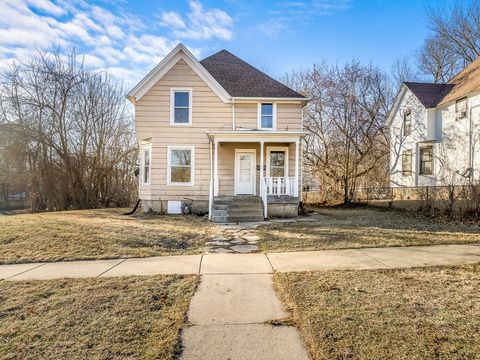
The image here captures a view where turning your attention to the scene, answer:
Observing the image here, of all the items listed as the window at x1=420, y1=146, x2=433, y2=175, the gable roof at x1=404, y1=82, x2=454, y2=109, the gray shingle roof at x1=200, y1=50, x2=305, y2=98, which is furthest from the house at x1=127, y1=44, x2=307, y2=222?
the window at x1=420, y1=146, x2=433, y2=175

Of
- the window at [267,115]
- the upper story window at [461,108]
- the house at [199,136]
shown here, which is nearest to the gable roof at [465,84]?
the upper story window at [461,108]

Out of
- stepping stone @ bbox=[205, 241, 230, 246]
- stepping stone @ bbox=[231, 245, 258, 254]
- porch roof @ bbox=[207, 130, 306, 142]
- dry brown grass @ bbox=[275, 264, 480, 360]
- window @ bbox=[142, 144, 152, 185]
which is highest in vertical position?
porch roof @ bbox=[207, 130, 306, 142]

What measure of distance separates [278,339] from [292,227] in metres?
6.28

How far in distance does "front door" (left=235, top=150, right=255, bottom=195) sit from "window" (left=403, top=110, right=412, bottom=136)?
12.8 m

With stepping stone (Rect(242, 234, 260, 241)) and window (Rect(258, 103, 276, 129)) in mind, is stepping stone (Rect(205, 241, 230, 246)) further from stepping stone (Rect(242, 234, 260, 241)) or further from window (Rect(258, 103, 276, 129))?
window (Rect(258, 103, 276, 129))

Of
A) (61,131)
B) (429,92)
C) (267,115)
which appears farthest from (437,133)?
(61,131)

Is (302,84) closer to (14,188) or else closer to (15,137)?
(15,137)

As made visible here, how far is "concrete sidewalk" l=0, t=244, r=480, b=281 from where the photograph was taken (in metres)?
4.61

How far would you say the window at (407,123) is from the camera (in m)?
19.3

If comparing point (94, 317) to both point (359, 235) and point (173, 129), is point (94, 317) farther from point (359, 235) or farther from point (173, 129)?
point (173, 129)

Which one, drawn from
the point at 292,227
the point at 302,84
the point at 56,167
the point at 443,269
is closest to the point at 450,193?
the point at 292,227

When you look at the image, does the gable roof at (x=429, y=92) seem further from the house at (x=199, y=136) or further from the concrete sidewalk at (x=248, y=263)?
the concrete sidewalk at (x=248, y=263)

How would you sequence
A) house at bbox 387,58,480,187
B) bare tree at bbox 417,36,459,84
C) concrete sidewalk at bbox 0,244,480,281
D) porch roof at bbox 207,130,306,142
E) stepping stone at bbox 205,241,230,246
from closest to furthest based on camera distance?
concrete sidewalk at bbox 0,244,480,281, stepping stone at bbox 205,241,230,246, porch roof at bbox 207,130,306,142, house at bbox 387,58,480,187, bare tree at bbox 417,36,459,84

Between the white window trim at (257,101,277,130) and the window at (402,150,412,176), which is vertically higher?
the white window trim at (257,101,277,130)
